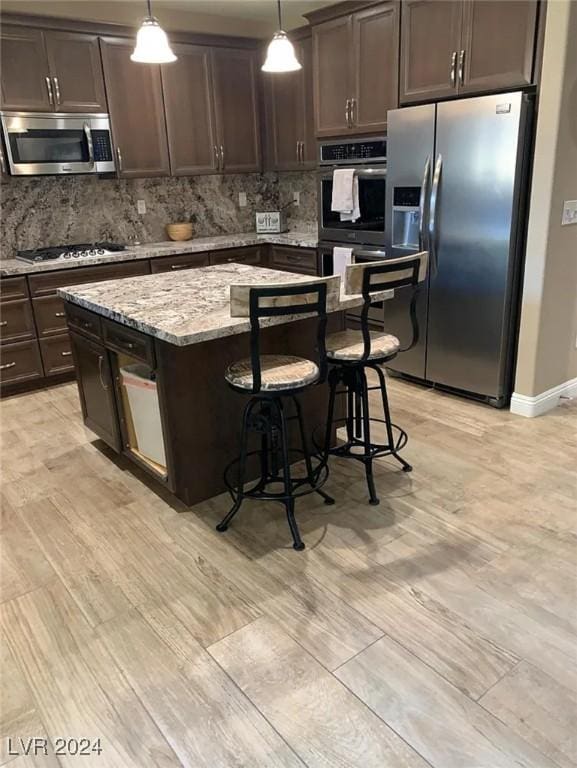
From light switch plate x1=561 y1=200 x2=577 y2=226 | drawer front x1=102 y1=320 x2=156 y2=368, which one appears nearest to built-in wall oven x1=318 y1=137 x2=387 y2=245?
light switch plate x1=561 y1=200 x2=577 y2=226

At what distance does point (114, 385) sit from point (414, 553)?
5.24ft

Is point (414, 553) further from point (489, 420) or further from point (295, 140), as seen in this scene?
point (295, 140)

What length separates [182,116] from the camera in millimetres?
→ 4789

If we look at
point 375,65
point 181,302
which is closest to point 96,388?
point 181,302

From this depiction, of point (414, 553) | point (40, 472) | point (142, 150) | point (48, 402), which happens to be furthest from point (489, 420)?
point (142, 150)

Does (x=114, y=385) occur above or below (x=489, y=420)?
above

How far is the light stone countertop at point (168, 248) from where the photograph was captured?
13.3 ft

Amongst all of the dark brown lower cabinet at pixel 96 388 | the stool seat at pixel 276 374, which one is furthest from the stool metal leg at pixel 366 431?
the dark brown lower cabinet at pixel 96 388

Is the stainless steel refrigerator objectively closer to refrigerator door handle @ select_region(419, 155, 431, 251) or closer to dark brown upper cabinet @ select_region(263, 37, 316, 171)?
refrigerator door handle @ select_region(419, 155, 431, 251)

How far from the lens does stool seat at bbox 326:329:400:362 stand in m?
2.50

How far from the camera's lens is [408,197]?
12.1 ft

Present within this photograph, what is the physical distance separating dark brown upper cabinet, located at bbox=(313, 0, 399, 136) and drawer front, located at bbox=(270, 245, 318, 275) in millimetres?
914

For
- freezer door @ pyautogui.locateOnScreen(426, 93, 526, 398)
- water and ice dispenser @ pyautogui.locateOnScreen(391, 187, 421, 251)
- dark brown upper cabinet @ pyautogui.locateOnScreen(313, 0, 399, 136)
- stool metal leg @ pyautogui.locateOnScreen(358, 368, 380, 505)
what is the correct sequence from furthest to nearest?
dark brown upper cabinet @ pyautogui.locateOnScreen(313, 0, 399, 136)
water and ice dispenser @ pyautogui.locateOnScreen(391, 187, 421, 251)
freezer door @ pyautogui.locateOnScreen(426, 93, 526, 398)
stool metal leg @ pyautogui.locateOnScreen(358, 368, 380, 505)

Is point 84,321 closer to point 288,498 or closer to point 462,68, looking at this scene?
point 288,498
